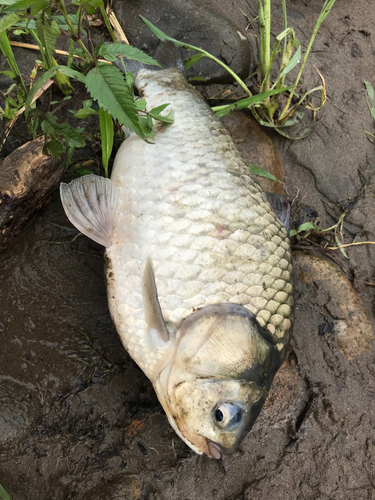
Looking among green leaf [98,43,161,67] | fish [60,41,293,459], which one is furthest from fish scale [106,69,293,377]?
green leaf [98,43,161,67]

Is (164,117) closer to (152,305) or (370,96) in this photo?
(152,305)

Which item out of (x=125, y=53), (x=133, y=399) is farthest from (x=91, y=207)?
(x=133, y=399)

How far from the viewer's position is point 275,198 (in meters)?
2.81

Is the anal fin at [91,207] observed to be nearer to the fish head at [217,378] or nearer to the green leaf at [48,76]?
the green leaf at [48,76]

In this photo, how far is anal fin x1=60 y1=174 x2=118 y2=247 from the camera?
2.33 m

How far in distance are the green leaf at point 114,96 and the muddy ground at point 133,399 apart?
130 cm

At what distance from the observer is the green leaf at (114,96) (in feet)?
5.41

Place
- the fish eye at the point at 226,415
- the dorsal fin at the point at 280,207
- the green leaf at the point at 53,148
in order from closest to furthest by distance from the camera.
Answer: the fish eye at the point at 226,415
the green leaf at the point at 53,148
the dorsal fin at the point at 280,207

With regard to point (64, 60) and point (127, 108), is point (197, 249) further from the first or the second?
point (64, 60)

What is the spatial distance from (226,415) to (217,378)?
192 millimetres

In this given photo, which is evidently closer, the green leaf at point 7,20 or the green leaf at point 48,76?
the green leaf at point 7,20

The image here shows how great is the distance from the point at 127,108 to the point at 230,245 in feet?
3.15

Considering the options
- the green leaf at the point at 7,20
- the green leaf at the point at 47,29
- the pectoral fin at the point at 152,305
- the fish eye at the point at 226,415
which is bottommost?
the fish eye at the point at 226,415

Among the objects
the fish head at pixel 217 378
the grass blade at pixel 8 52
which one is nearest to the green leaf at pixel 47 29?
the grass blade at pixel 8 52
